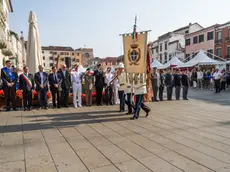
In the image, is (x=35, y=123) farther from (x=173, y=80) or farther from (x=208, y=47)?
(x=208, y=47)

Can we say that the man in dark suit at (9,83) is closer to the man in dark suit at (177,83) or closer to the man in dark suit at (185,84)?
the man in dark suit at (177,83)

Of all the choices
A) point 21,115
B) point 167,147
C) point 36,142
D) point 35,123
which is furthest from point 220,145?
point 21,115

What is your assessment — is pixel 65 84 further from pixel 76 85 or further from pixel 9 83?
pixel 9 83

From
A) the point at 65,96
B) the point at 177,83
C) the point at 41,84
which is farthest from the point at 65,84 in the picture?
the point at 177,83

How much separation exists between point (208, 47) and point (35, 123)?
40271 mm

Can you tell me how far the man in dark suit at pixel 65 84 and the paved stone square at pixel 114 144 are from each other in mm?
2195

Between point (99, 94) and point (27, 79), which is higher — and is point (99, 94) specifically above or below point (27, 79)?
below

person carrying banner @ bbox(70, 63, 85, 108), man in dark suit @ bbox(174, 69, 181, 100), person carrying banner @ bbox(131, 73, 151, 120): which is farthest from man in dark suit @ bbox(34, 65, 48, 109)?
man in dark suit @ bbox(174, 69, 181, 100)

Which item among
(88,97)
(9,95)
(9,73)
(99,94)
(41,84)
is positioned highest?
(9,73)

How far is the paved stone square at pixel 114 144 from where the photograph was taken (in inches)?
134

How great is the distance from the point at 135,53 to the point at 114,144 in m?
3.57

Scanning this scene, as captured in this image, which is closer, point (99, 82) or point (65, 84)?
point (65, 84)

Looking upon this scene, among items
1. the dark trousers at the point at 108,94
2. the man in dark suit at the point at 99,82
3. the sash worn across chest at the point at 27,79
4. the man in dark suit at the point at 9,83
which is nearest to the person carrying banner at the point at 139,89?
the man in dark suit at the point at 99,82

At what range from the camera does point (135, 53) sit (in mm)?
7074
